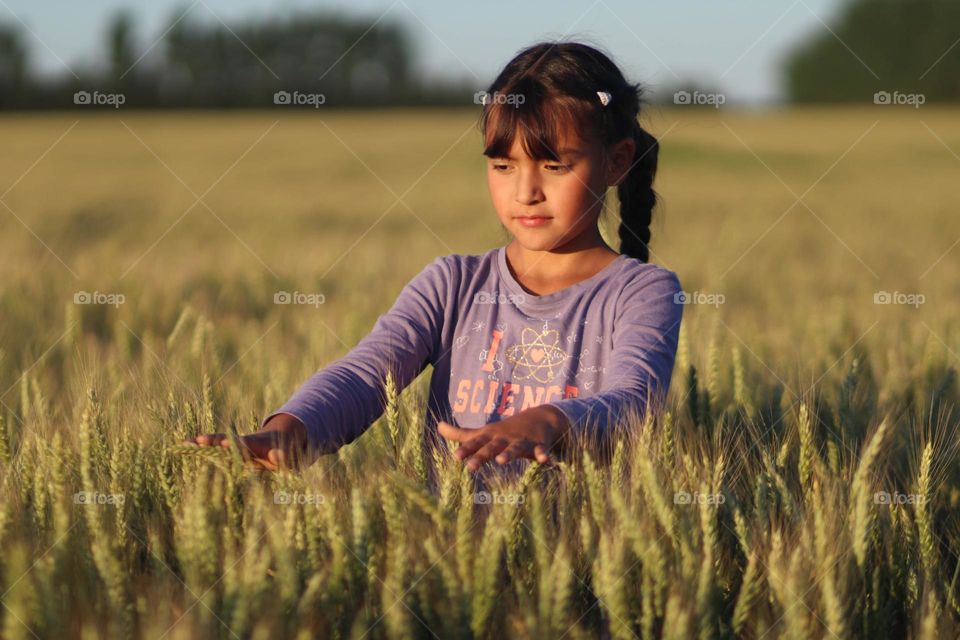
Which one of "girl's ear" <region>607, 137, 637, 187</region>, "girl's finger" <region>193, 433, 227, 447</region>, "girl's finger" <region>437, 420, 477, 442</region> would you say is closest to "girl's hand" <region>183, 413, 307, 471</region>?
"girl's finger" <region>193, 433, 227, 447</region>

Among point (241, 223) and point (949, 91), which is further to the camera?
point (949, 91)

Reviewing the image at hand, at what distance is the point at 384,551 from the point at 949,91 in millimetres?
43827

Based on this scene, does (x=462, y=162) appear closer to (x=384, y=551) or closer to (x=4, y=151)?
(x=4, y=151)

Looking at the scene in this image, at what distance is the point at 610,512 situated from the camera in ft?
5.32

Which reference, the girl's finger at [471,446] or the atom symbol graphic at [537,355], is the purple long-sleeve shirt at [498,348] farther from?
the girl's finger at [471,446]

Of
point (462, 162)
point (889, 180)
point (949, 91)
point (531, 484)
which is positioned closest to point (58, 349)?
point (531, 484)

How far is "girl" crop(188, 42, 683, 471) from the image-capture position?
1936 mm

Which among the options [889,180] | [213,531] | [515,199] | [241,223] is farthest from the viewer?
[889,180]

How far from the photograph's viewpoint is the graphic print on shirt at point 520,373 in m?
1.98

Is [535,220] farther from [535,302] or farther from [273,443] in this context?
[273,443]

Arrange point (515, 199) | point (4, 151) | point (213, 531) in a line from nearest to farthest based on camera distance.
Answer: point (213, 531) < point (515, 199) < point (4, 151)

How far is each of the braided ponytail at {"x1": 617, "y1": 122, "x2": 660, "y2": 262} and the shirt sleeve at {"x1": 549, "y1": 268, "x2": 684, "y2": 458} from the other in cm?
31

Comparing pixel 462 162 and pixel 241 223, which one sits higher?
pixel 462 162

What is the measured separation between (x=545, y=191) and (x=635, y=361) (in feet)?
1.14
